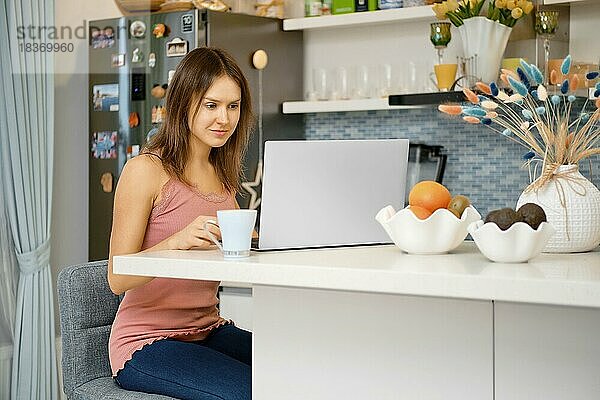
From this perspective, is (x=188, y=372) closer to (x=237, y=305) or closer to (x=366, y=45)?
(x=237, y=305)

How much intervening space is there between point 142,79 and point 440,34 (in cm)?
128

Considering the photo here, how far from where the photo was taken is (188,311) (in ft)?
8.08

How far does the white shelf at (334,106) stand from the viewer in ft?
13.5

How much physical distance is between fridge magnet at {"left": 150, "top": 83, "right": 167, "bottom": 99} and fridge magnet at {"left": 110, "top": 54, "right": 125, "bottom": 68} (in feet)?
0.65

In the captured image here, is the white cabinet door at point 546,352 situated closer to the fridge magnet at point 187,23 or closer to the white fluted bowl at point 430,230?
the white fluted bowl at point 430,230

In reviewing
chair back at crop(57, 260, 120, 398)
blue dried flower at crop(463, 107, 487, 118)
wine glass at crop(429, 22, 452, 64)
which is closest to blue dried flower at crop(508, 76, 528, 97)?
blue dried flower at crop(463, 107, 487, 118)

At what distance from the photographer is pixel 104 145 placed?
425 centimetres

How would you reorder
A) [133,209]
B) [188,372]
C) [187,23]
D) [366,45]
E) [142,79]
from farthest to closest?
[366,45]
[142,79]
[187,23]
[133,209]
[188,372]

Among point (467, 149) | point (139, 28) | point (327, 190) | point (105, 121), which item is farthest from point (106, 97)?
point (327, 190)

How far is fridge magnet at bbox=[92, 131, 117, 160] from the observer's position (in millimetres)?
4227

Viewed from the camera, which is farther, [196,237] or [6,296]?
[6,296]

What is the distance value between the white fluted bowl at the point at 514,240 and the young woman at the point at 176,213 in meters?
0.77

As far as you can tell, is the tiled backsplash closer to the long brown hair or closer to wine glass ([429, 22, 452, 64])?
wine glass ([429, 22, 452, 64])

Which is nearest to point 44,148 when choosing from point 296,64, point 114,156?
point 114,156
